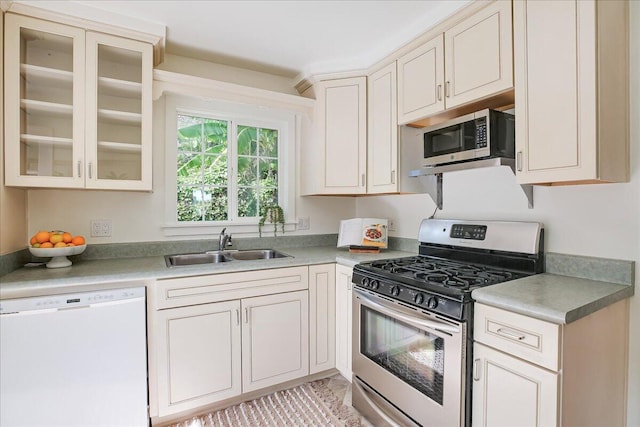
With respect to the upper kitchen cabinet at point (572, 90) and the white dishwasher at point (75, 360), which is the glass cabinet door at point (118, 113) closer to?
the white dishwasher at point (75, 360)

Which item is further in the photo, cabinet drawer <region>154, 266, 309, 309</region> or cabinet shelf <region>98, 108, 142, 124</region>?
cabinet shelf <region>98, 108, 142, 124</region>

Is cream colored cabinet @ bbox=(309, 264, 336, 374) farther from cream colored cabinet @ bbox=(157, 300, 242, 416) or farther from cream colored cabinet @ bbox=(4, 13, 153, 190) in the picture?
cream colored cabinet @ bbox=(4, 13, 153, 190)

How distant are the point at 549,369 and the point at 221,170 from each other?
7.87 ft

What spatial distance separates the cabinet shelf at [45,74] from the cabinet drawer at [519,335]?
8.28ft

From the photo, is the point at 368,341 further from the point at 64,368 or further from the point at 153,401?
the point at 64,368

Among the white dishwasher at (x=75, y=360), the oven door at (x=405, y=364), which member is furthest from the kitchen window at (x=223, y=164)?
the oven door at (x=405, y=364)

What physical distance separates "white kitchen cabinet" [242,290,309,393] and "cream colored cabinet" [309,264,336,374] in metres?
0.04

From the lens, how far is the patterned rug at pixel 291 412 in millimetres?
1859

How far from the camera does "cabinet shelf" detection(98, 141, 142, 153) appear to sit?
1948 mm

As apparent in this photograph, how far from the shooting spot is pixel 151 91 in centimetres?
206

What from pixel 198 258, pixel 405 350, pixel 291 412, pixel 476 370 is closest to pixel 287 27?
pixel 198 258

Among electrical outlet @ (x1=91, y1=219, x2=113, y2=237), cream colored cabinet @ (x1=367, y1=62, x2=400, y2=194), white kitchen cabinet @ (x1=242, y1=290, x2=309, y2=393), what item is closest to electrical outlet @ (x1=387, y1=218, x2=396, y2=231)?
cream colored cabinet @ (x1=367, y1=62, x2=400, y2=194)

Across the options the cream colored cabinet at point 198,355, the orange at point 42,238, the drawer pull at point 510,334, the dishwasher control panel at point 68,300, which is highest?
the orange at point 42,238

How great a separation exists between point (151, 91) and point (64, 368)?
1.64 metres
